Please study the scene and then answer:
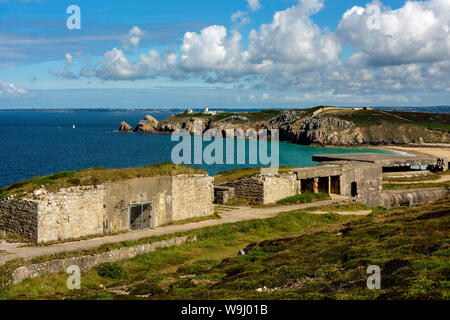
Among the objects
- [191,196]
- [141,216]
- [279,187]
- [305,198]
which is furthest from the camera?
[305,198]

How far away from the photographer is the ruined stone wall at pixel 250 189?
29.3 m

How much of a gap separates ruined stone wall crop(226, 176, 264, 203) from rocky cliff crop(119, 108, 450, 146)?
94171mm

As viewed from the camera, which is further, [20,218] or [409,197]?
[409,197]

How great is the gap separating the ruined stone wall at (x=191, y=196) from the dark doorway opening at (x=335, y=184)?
41.0 feet

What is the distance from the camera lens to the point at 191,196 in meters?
24.1

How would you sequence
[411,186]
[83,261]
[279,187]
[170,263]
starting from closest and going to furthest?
[83,261] → [170,263] → [279,187] → [411,186]

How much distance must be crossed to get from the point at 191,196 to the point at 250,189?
6.58 meters

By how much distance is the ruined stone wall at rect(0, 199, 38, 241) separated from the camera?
685 inches

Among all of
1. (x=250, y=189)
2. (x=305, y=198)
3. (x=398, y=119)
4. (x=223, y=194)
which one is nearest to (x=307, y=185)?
(x=305, y=198)

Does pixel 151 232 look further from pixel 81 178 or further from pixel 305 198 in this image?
pixel 305 198
